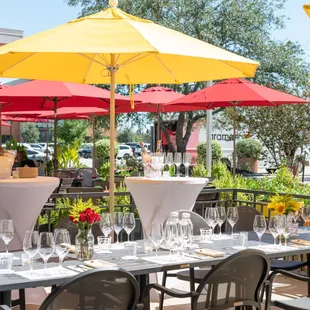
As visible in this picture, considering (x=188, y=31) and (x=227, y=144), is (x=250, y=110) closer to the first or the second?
(x=188, y=31)

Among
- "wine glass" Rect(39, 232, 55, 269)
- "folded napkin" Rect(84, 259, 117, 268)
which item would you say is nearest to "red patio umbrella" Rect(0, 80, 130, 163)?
"folded napkin" Rect(84, 259, 117, 268)

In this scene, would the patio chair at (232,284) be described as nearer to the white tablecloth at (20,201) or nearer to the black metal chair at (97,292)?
the black metal chair at (97,292)

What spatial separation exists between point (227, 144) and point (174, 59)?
2609cm

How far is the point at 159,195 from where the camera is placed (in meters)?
7.10

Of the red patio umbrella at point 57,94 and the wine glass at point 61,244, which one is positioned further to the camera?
the red patio umbrella at point 57,94

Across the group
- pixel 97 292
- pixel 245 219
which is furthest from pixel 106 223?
pixel 245 219

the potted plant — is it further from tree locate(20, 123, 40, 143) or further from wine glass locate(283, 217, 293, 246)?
tree locate(20, 123, 40, 143)

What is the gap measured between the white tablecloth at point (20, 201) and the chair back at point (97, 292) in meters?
3.20

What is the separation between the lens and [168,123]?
27.2 m

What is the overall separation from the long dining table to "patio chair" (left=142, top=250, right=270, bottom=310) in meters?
0.18

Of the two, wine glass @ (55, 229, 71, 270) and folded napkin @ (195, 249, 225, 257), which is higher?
wine glass @ (55, 229, 71, 270)

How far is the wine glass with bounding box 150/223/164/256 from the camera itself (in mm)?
4527

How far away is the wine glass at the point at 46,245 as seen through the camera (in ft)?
13.2

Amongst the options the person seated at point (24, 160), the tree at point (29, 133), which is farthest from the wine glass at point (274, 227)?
the tree at point (29, 133)
